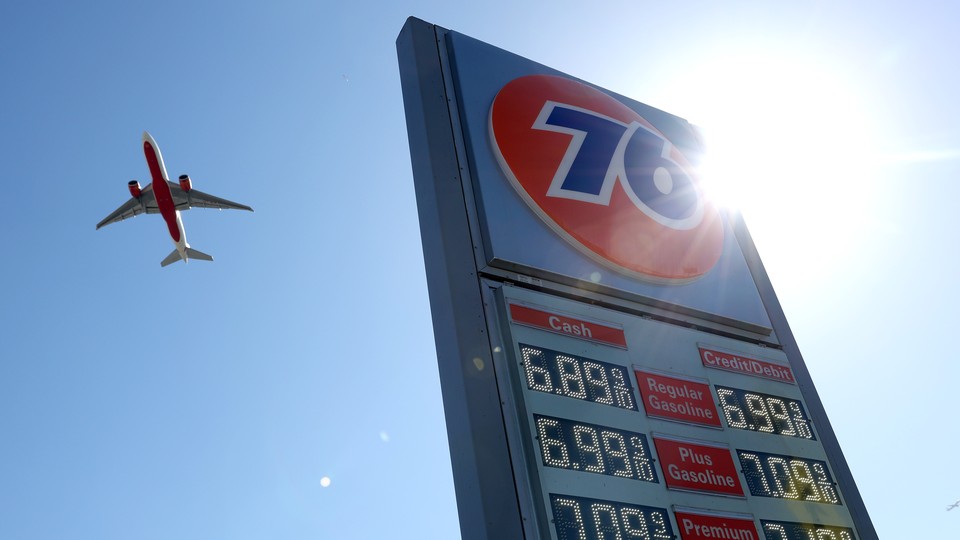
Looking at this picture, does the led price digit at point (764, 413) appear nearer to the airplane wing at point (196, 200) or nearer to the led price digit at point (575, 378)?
the led price digit at point (575, 378)

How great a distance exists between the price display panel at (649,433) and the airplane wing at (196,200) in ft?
88.9

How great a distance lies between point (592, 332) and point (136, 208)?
2943 cm

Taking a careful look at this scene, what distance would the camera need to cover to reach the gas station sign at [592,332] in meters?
5.97

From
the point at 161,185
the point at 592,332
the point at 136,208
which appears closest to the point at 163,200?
the point at 161,185

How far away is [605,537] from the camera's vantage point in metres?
5.67

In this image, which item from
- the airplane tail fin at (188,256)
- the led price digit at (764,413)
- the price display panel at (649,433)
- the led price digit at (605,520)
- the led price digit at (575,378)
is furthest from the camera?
the airplane tail fin at (188,256)

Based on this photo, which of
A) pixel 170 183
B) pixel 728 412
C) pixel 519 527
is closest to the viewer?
pixel 519 527

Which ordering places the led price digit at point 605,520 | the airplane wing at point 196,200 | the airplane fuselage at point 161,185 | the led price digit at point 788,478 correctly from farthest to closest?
the airplane wing at point 196,200 → the airplane fuselage at point 161,185 → the led price digit at point 788,478 → the led price digit at point 605,520

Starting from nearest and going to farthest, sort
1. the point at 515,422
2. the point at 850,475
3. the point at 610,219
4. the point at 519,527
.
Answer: the point at 519,527 → the point at 515,422 → the point at 850,475 → the point at 610,219

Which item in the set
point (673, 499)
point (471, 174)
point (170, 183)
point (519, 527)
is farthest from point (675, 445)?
point (170, 183)

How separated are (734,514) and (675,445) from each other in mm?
738

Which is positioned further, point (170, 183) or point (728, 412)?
point (170, 183)

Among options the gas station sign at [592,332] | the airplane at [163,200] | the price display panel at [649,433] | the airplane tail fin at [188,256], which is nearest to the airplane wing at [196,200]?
the airplane at [163,200]

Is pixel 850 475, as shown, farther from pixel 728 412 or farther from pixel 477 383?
pixel 477 383
